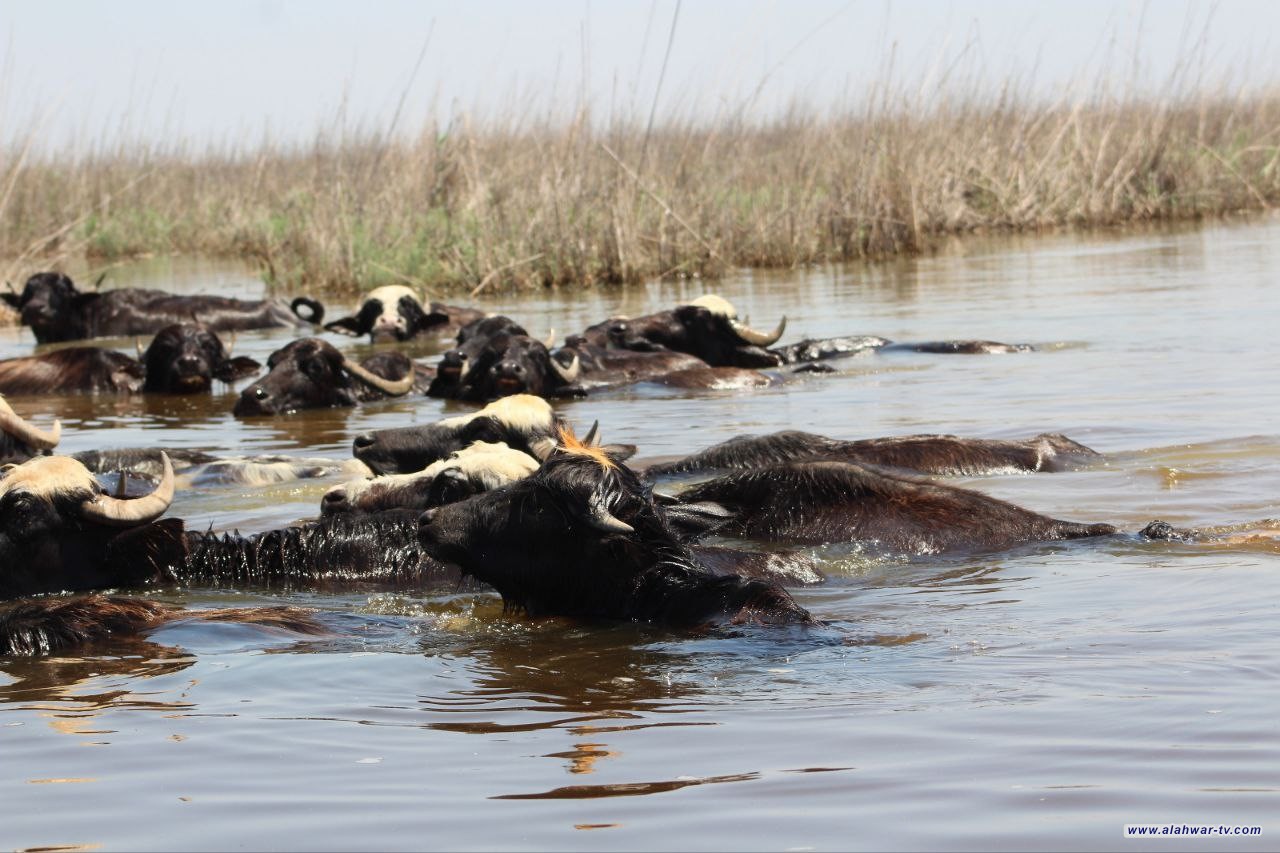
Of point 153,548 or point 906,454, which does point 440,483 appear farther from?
point 906,454

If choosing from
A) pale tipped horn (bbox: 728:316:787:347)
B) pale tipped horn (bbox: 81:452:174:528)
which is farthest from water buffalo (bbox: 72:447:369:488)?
pale tipped horn (bbox: 728:316:787:347)

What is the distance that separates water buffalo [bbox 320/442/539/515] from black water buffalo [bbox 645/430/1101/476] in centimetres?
117

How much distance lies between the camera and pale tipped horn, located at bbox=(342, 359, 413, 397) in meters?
12.6

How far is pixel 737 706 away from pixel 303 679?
124 centimetres

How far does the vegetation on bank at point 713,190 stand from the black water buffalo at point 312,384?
7089mm

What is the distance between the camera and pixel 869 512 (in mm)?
6828

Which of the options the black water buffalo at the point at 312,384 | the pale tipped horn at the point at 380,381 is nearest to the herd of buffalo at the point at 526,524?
the black water buffalo at the point at 312,384

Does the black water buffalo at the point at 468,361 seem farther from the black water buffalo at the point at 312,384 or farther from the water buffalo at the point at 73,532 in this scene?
the water buffalo at the point at 73,532

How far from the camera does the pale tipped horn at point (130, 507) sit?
21.3 feet

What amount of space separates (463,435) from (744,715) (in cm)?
435

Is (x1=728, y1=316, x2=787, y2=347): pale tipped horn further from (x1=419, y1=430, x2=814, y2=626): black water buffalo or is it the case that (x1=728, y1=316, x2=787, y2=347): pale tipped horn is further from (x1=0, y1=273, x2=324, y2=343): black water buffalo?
(x1=419, y1=430, x2=814, y2=626): black water buffalo

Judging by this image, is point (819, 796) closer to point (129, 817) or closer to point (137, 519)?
point (129, 817)

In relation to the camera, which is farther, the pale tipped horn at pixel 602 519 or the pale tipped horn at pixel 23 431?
the pale tipped horn at pixel 23 431

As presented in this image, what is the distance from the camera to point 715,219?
69.8 ft
